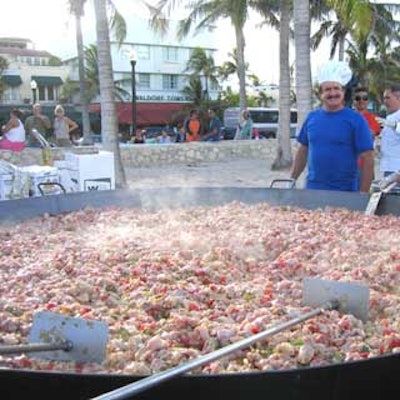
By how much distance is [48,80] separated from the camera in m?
48.8

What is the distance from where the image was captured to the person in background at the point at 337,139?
423 cm

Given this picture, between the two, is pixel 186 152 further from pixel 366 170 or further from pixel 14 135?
pixel 366 170

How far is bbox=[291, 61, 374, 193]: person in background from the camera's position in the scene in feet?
13.9

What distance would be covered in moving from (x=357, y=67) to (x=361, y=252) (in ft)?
118

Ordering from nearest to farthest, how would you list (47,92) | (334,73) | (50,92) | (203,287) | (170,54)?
(203,287) → (334,73) → (47,92) → (50,92) → (170,54)

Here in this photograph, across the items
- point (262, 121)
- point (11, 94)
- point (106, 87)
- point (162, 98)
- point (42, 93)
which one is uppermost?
point (42, 93)

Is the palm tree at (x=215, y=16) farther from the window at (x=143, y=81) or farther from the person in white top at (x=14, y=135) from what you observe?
the window at (x=143, y=81)

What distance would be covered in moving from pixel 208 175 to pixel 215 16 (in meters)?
10.8

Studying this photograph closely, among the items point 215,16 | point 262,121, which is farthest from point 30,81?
point 215,16

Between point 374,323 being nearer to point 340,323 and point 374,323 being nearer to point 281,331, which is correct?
point 340,323

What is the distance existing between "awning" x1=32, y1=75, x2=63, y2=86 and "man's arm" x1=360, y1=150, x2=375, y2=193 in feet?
154

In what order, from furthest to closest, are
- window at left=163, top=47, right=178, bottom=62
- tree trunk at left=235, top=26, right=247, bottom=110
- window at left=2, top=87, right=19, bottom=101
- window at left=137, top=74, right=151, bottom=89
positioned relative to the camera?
window at left=163, top=47, right=178, bottom=62, window at left=137, top=74, right=151, bottom=89, window at left=2, top=87, right=19, bottom=101, tree trunk at left=235, top=26, right=247, bottom=110

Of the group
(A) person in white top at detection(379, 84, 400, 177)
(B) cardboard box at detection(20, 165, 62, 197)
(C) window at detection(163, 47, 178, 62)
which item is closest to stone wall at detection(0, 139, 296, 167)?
(B) cardboard box at detection(20, 165, 62, 197)

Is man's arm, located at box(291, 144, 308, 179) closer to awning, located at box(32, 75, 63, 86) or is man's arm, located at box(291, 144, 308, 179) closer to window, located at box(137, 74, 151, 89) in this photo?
awning, located at box(32, 75, 63, 86)
